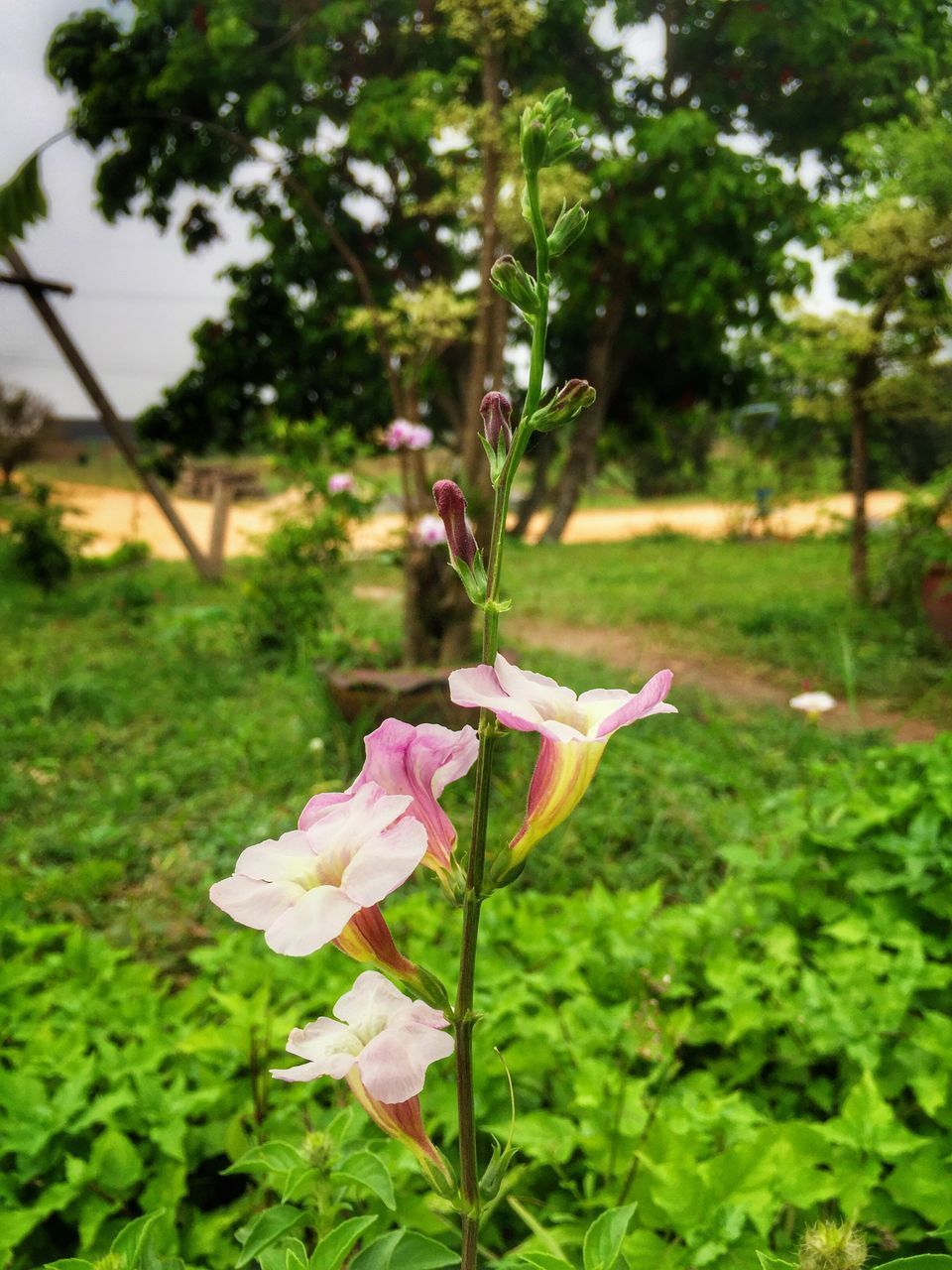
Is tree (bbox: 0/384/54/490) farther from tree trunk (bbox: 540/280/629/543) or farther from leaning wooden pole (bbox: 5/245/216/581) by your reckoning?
tree trunk (bbox: 540/280/629/543)

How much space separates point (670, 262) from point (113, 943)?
643 cm

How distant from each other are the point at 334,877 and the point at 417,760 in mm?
81

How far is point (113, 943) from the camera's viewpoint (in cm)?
209

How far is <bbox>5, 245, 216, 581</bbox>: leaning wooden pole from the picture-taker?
564cm

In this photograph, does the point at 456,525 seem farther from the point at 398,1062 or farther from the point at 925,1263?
the point at 925,1263

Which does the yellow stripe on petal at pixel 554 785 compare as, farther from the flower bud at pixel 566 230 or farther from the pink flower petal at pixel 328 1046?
the flower bud at pixel 566 230

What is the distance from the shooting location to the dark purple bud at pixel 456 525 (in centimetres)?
52

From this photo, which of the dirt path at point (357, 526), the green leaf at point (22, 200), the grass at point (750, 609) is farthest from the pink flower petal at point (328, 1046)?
the green leaf at point (22, 200)

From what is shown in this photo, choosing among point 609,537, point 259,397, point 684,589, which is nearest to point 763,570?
point 684,589

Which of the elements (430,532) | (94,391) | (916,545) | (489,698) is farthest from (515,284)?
(94,391)

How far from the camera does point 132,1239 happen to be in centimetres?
67

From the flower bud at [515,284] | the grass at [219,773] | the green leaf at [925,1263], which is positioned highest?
the flower bud at [515,284]

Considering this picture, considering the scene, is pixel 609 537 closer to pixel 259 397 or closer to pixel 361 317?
pixel 259 397

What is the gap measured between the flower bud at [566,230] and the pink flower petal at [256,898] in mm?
406
